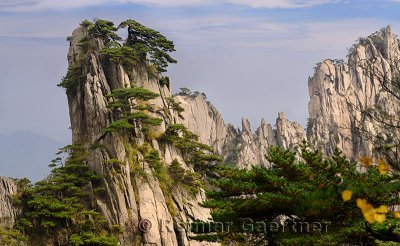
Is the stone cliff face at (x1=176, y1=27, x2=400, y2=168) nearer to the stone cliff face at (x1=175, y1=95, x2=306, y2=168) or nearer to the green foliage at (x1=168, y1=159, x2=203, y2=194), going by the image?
the stone cliff face at (x1=175, y1=95, x2=306, y2=168)

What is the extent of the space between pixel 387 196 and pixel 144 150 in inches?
1196

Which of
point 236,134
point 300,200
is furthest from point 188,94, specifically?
point 300,200

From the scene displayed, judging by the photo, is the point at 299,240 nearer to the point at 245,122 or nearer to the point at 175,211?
the point at 175,211

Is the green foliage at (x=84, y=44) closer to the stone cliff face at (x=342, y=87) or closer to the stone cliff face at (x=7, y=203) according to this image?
the stone cliff face at (x=7, y=203)

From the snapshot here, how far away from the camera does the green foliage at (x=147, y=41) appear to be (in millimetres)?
46844

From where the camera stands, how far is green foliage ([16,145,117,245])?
36656mm

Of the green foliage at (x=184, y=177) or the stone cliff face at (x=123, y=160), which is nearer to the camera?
the stone cliff face at (x=123, y=160)

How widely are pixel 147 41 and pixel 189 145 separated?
28.9 ft

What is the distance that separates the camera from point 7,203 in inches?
1448

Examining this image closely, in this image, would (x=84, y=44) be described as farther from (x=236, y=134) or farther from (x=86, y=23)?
(x=236, y=134)

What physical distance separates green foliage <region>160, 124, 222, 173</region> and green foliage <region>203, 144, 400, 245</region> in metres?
27.4

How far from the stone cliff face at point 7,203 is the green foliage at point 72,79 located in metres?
10.3

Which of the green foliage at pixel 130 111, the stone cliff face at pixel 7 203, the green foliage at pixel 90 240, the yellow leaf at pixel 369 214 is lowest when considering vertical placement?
the green foliage at pixel 90 240

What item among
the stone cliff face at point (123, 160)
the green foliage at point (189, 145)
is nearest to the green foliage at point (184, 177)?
the stone cliff face at point (123, 160)
